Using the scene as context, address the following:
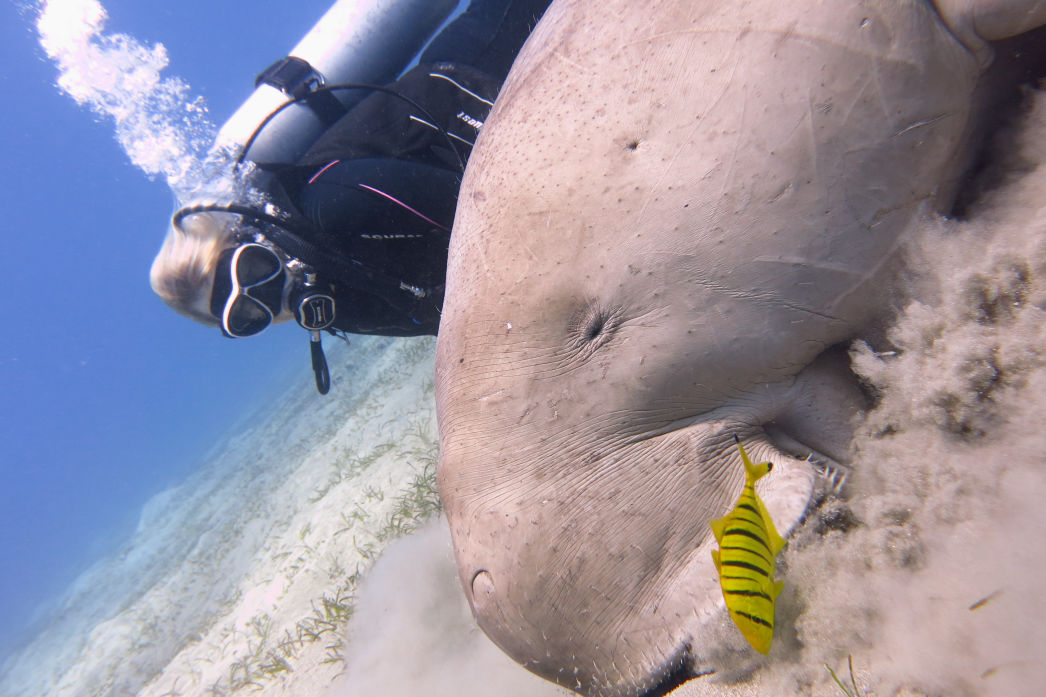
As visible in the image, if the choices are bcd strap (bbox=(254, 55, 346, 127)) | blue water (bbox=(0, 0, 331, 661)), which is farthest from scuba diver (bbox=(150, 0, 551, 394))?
blue water (bbox=(0, 0, 331, 661))

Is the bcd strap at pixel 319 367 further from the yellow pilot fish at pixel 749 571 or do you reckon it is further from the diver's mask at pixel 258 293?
the yellow pilot fish at pixel 749 571

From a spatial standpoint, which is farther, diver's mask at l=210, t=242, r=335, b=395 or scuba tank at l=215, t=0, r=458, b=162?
scuba tank at l=215, t=0, r=458, b=162

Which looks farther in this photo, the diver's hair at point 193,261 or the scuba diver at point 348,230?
the diver's hair at point 193,261

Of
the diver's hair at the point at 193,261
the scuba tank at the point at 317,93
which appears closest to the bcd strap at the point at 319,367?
the scuba tank at the point at 317,93

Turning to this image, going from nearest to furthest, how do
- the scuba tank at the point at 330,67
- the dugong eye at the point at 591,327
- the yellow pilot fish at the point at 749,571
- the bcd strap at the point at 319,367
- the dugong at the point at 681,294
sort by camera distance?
1. the yellow pilot fish at the point at 749,571
2. the dugong at the point at 681,294
3. the dugong eye at the point at 591,327
4. the bcd strap at the point at 319,367
5. the scuba tank at the point at 330,67

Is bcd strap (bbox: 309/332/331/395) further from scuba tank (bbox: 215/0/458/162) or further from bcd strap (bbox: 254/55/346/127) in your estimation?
bcd strap (bbox: 254/55/346/127)

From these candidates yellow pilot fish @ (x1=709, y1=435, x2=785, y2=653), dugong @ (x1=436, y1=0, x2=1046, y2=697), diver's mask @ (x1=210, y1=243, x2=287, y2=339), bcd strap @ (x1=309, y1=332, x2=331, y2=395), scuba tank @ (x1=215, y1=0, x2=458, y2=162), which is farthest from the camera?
scuba tank @ (x1=215, y1=0, x2=458, y2=162)

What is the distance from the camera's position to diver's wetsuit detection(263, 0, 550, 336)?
3.38 meters

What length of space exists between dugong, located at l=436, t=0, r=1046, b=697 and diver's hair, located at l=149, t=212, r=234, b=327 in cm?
327

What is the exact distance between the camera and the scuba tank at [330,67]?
4457mm

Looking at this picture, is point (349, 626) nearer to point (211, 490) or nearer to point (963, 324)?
point (963, 324)

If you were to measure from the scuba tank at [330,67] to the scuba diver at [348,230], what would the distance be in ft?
1.15

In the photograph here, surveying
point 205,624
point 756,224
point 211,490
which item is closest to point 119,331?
point 211,490

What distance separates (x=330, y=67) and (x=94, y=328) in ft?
458
